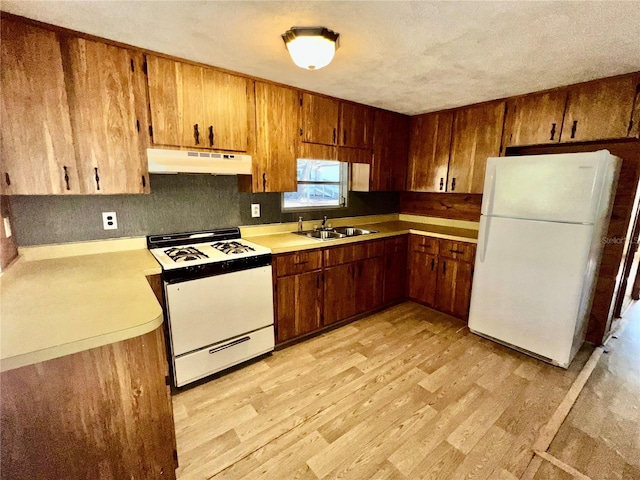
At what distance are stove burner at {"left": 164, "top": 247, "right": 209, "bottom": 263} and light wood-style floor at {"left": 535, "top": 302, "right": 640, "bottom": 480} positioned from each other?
7.67 ft

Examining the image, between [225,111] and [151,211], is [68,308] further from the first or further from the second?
[225,111]

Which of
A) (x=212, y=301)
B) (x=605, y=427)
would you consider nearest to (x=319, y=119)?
(x=212, y=301)

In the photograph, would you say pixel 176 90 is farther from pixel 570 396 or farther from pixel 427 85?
pixel 570 396

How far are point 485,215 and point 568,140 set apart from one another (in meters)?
0.92

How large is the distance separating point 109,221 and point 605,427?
11.7 feet

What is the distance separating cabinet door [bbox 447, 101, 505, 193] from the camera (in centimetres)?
294

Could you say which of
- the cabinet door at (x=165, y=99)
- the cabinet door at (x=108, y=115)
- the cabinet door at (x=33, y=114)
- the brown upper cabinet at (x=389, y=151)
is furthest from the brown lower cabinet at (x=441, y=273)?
the cabinet door at (x=33, y=114)

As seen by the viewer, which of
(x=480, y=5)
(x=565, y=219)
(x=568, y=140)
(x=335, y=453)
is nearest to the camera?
(x=480, y=5)

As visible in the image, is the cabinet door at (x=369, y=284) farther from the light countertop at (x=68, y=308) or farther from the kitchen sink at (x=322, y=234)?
the light countertop at (x=68, y=308)

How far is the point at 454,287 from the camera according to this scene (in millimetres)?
3123

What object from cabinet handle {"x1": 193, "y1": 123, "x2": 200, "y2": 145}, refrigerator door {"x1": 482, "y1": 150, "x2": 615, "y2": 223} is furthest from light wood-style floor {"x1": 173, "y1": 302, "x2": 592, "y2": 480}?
cabinet handle {"x1": 193, "y1": 123, "x2": 200, "y2": 145}

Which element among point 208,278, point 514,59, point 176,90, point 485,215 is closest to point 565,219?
point 485,215

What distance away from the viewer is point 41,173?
168cm

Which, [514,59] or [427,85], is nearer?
[514,59]
